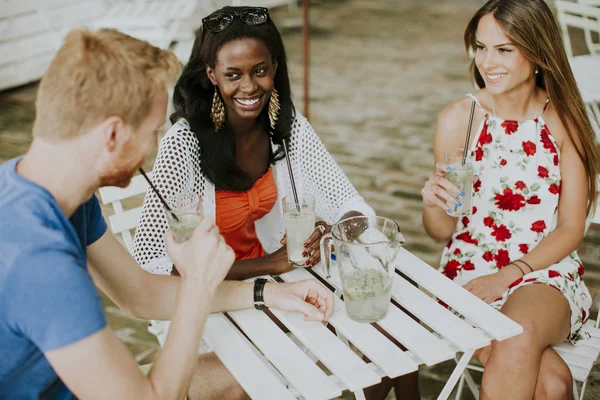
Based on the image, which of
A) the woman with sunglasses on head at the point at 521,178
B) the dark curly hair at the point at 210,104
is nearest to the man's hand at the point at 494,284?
the woman with sunglasses on head at the point at 521,178

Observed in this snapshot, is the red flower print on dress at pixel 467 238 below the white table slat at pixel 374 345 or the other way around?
below

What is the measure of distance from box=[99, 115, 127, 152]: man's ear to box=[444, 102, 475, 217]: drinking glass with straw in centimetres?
116

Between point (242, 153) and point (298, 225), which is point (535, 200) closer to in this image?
point (298, 225)

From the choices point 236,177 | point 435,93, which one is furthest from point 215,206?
point 435,93

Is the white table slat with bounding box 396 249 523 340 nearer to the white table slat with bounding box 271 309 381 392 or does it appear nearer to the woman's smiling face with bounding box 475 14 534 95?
the white table slat with bounding box 271 309 381 392

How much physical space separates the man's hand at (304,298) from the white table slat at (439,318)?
Answer: 0.21 m

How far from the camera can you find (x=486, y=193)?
2398 mm

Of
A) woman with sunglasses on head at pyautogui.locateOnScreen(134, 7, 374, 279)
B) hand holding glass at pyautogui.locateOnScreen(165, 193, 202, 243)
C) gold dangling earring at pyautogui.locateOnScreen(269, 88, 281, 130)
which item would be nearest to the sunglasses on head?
woman with sunglasses on head at pyautogui.locateOnScreen(134, 7, 374, 279)

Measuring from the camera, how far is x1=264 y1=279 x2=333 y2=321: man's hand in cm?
173

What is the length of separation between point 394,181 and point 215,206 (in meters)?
2.30

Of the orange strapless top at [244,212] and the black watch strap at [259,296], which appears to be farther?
the orange strapless top at [244,212]

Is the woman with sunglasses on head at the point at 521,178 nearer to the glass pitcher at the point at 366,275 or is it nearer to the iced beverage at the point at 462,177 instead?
the iced beverage at the point at 462,177

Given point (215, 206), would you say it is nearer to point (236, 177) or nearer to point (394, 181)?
point (236, 177)

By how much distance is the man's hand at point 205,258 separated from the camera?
1.41m
